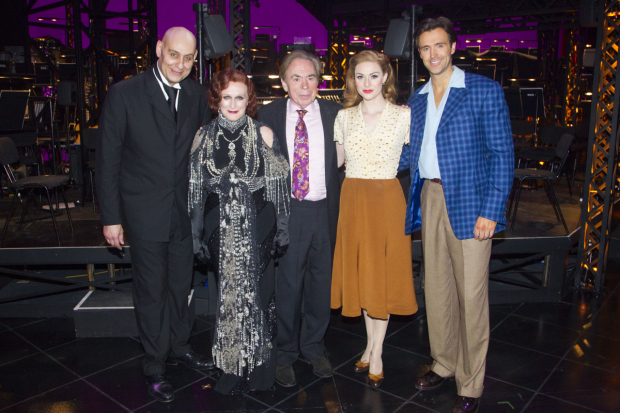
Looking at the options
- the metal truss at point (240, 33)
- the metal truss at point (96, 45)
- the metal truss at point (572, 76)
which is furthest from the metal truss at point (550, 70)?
the metal truss at point (96, 45)

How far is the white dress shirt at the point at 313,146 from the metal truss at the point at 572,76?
10.6 meters

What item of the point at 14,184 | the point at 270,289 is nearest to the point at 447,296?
the point at 270,289

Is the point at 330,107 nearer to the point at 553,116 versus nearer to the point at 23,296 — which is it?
the point at 23,296

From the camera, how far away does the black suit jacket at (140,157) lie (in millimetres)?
2520

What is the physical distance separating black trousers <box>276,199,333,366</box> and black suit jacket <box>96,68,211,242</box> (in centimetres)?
68

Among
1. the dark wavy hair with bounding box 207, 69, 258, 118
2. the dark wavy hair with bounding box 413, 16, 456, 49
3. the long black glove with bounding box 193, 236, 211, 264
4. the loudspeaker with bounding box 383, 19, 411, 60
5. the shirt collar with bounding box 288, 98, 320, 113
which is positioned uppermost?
the loudspeaker with bounding box 383, 19, 411, 60

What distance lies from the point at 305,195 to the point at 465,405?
1.38 m

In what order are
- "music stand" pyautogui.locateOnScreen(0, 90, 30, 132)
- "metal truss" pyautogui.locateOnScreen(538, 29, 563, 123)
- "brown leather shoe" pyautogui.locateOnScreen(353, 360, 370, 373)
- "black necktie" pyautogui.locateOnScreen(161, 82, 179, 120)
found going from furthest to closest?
"metal truss" pyautogui.locateOnScreen(538, 29, 563, 123) < "music stand" pyautogui.locateOnScreen(0, 90, 30, 132) < "brown leather shoe" pyautogui.locateOnScreen(353, 360, 370, 373) < "black necktie" pyautogui.locateOnScreen(161, 82, 179, 120)

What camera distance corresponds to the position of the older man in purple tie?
2600mm

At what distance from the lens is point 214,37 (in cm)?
436

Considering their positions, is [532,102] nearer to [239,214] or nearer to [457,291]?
[457,291]

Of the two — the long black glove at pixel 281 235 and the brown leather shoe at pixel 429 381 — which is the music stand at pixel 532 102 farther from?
the long black glove at pixel 281 235

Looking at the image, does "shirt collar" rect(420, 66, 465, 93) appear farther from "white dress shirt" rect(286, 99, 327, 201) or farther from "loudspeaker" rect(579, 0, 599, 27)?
"loudspeaker" rect(579, 0, 599, 27)

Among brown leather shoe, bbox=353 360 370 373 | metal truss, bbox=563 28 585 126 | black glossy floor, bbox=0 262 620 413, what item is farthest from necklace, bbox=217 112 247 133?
metal truss, bbox=563 28 585 126
